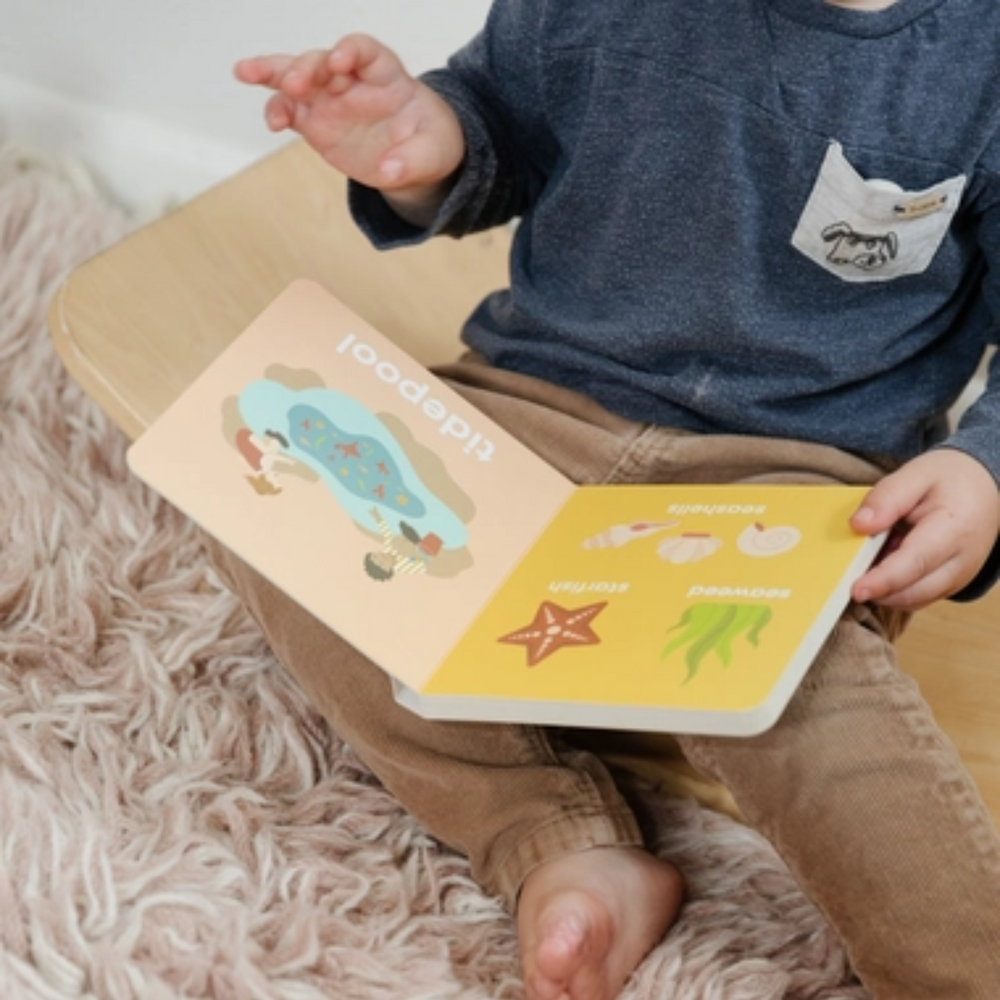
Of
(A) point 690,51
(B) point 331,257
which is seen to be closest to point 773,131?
(A) point 690,51

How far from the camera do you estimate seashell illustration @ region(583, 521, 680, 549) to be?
72 centimetres

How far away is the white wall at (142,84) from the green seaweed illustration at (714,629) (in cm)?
72

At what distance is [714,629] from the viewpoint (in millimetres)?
636

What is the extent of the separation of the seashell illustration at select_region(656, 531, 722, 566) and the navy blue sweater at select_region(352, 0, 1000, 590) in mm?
130

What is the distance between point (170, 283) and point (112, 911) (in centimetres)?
46

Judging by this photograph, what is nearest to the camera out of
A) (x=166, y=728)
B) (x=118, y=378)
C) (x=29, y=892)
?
(x=29, y=892)

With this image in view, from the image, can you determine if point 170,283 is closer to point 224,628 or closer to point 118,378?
point 118,378

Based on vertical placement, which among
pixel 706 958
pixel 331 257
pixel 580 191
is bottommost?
pixel 706 958

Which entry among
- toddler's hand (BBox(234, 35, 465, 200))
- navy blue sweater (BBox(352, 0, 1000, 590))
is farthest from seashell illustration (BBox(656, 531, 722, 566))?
toddler's hand (BBox(234, 35, 465, 200))

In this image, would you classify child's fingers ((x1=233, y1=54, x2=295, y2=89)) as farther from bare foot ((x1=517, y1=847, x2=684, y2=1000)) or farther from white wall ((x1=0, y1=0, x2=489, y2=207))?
white wall ((x1=0, y1=0, x2=489, y2=207))

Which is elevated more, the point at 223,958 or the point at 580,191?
the point at 580,191

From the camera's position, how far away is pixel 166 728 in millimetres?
832

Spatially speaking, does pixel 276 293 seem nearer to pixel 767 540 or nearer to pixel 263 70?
pixel 263 70

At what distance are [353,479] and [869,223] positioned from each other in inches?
10.8
